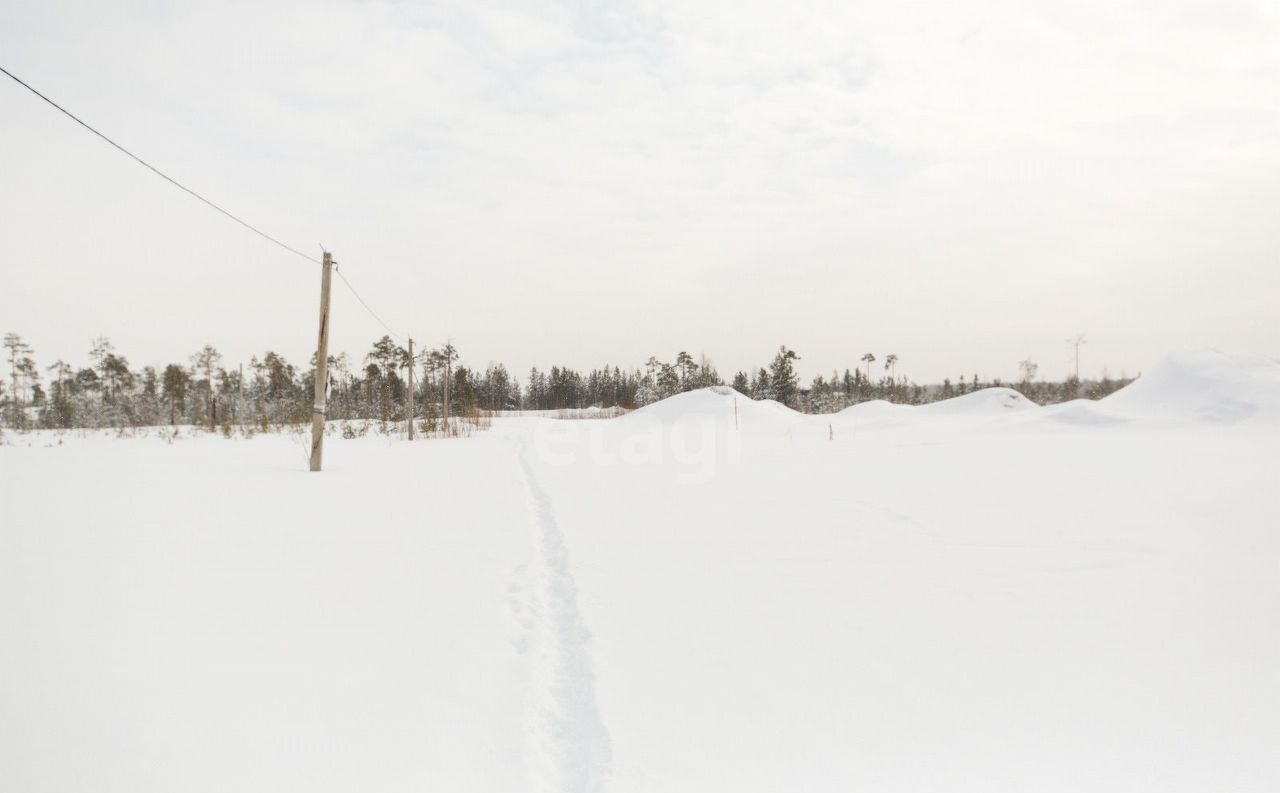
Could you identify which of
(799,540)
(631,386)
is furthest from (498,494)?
(631,386)

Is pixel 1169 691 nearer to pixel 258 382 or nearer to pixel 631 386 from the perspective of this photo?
pixel 258 382

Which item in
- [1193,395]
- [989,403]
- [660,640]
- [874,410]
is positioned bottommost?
[660,640]

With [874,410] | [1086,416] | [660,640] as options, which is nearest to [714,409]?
[874,410]

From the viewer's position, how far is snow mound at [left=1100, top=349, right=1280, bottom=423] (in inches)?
453

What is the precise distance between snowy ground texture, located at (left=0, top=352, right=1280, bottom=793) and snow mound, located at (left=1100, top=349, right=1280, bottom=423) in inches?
192

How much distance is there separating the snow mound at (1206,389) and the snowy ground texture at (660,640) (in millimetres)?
4879

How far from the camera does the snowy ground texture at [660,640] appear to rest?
2.38m

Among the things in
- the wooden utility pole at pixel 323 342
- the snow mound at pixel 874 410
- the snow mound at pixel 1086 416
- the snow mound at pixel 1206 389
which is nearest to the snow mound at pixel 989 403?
the snow mound at pixel 874 410

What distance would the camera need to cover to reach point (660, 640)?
3.62 metres

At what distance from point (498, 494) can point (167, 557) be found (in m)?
4.88

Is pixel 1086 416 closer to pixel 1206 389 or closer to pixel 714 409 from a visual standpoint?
pixel 1206 389

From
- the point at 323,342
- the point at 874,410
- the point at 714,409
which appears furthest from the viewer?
the point at 874,410

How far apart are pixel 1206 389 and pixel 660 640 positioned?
15973 millimetres

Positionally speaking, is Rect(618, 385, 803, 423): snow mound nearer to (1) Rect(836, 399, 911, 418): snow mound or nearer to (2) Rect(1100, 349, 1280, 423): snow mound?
(1) Rect(836, 399, 911, 418): snow mound
